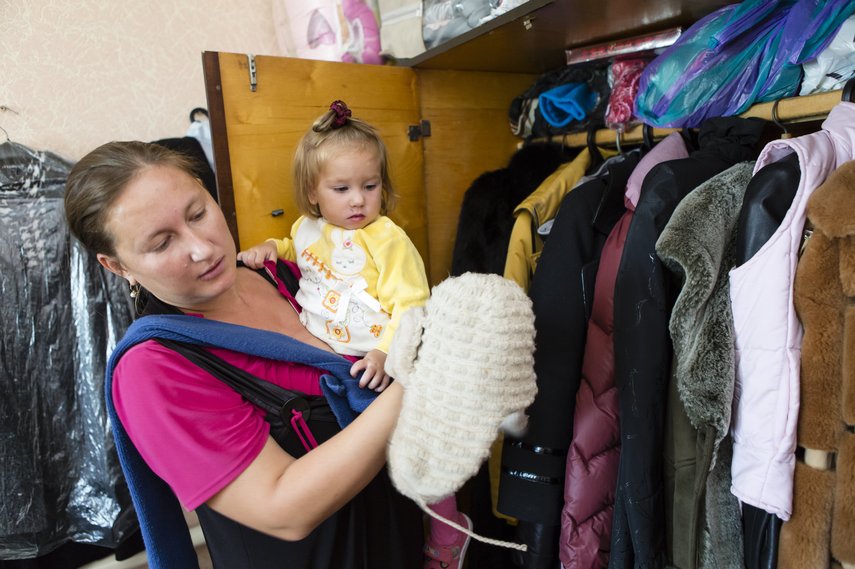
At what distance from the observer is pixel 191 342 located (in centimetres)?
81

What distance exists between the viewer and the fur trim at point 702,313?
33.4 inches

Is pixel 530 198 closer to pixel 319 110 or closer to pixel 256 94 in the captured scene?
pixel 319 110

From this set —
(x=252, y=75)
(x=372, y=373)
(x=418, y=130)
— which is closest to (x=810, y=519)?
(x=372, y=373)

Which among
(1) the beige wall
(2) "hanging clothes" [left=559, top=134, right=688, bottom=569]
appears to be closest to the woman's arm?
(2) "hanging clothes" [left=559, top=134, right=688, bottom=569]

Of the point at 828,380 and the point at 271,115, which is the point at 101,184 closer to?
the point at 271,115

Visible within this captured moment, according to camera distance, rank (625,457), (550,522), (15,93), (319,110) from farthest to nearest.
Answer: (15,93) < (319,110) < (550,522) < (625,457)

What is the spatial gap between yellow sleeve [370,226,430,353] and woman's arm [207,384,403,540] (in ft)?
1.27

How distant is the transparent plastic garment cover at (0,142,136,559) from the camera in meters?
1.37

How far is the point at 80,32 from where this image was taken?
1.59m

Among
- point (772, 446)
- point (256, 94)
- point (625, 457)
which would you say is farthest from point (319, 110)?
point (772, 446)

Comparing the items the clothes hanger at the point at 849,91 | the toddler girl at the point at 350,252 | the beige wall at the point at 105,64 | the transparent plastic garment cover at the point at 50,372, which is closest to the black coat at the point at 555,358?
the toddler girl at the point at 350,252

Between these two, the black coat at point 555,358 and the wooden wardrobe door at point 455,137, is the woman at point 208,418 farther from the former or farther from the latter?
the wooden wardrobe door at point 455,137

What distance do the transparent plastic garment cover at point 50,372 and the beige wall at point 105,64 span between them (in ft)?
0.55

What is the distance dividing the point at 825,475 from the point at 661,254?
0.41 meters
